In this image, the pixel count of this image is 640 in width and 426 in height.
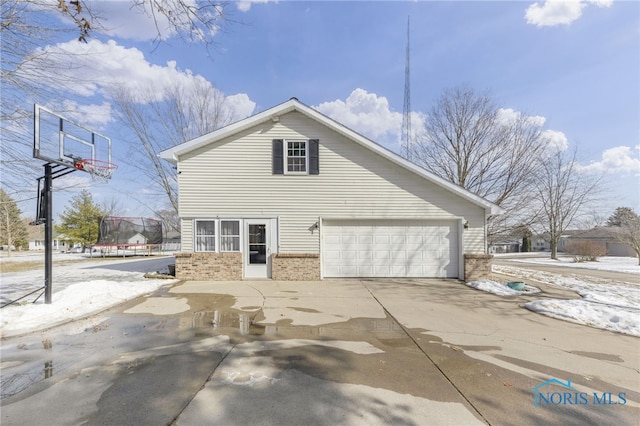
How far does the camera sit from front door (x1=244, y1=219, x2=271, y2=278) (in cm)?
1033

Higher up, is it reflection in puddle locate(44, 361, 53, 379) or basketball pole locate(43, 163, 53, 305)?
basketball pole locate(43, 163, 53, 305)

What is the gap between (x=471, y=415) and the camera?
9.00 feet

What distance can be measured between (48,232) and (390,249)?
31.7 ft

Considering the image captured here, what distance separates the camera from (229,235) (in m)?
10.4

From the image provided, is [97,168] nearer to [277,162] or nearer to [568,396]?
[277,162]

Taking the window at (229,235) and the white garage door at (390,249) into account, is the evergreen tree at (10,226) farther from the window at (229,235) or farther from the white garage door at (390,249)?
the white garage door at (390,249)

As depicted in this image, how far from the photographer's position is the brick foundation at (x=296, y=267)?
402 inches

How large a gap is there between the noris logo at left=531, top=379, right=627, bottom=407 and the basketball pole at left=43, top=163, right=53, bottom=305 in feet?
28.4

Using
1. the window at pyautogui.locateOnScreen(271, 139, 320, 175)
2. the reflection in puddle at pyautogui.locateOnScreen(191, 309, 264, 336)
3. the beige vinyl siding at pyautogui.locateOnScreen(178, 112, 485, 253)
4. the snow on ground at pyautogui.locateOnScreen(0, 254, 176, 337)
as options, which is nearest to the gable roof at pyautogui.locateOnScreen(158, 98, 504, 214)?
the beige vinyl siding at pyautogui.locateOnScreen(178, 112, 485, 253)

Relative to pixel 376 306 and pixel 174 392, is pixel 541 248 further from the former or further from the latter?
pixel 174 392

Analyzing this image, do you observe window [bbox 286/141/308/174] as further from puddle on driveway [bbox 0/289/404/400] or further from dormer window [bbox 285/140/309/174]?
puddle on driveway [bbox 0/289/404/400]

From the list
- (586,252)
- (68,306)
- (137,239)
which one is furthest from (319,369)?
(586,252)

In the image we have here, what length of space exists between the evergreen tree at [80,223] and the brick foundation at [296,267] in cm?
2933

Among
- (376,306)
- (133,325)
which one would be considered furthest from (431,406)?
(133,325)
